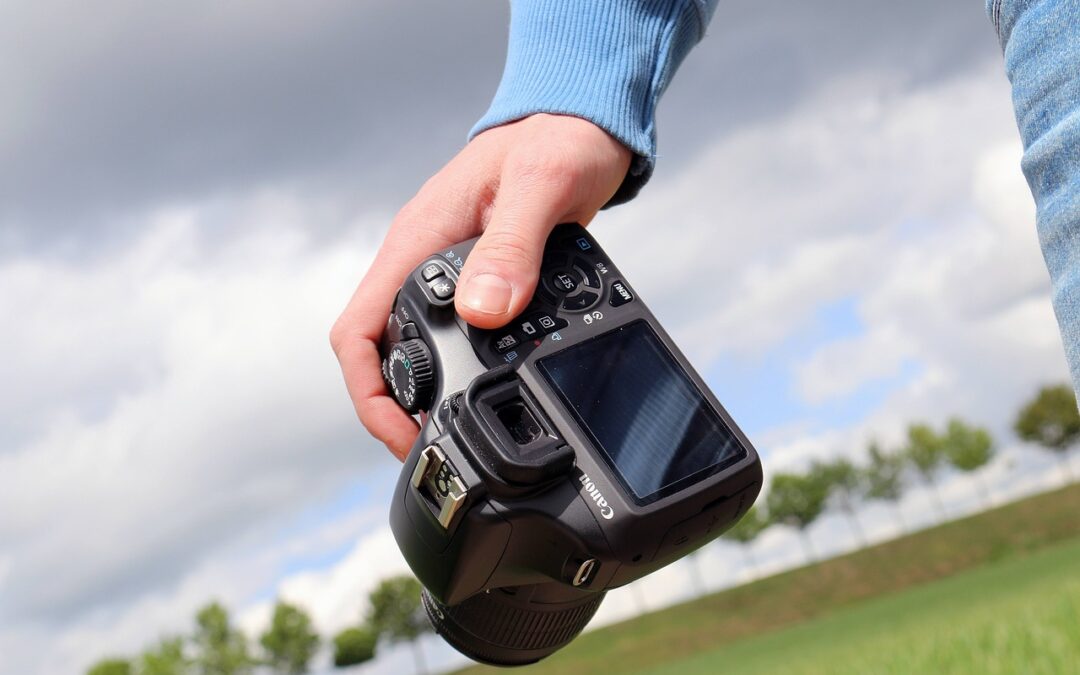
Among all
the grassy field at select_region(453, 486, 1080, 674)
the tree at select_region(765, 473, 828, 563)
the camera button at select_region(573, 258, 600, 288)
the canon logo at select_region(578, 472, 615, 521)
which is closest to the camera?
the canon logo at select_region(578, 472, 615, 521)

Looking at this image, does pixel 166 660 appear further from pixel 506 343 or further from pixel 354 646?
pixel 506 343

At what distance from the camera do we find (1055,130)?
1282 mm

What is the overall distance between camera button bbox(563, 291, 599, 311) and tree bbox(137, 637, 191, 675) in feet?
181

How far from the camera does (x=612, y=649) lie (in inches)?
1730

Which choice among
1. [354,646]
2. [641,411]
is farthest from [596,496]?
[354,646]

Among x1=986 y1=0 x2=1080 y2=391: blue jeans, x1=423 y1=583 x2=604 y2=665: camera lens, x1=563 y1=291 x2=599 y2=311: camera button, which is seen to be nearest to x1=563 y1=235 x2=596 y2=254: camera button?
x1=563 y1=291 x2=599 y2=311: camera button

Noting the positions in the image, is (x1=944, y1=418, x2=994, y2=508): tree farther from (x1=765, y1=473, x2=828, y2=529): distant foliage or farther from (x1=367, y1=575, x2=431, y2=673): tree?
(x1=367, y1=575, x2=431, y2=673): tree

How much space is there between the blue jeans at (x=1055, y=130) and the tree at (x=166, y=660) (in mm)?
56367

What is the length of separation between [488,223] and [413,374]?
409mm

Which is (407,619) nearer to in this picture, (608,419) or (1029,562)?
(1029,562)

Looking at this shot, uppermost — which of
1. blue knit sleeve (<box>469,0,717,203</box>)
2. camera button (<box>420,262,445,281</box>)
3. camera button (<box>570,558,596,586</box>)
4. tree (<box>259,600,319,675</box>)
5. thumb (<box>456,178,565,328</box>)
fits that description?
blue knit sleeve (<box>469,0,717,203</box>)

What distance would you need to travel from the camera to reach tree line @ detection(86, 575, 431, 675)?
173 ft

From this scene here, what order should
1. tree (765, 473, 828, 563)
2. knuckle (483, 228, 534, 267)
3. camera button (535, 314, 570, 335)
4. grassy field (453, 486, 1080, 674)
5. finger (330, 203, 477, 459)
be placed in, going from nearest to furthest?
1. knuckle (483, 228, 534, 267)
2. camera button (535, 314, 570, 335)
3. finger (330, 203, 477, 459)
4. grassy field (453, 486, 1080, 674)
5. tree (765, 473, 828, 563)

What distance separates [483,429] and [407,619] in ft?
200
